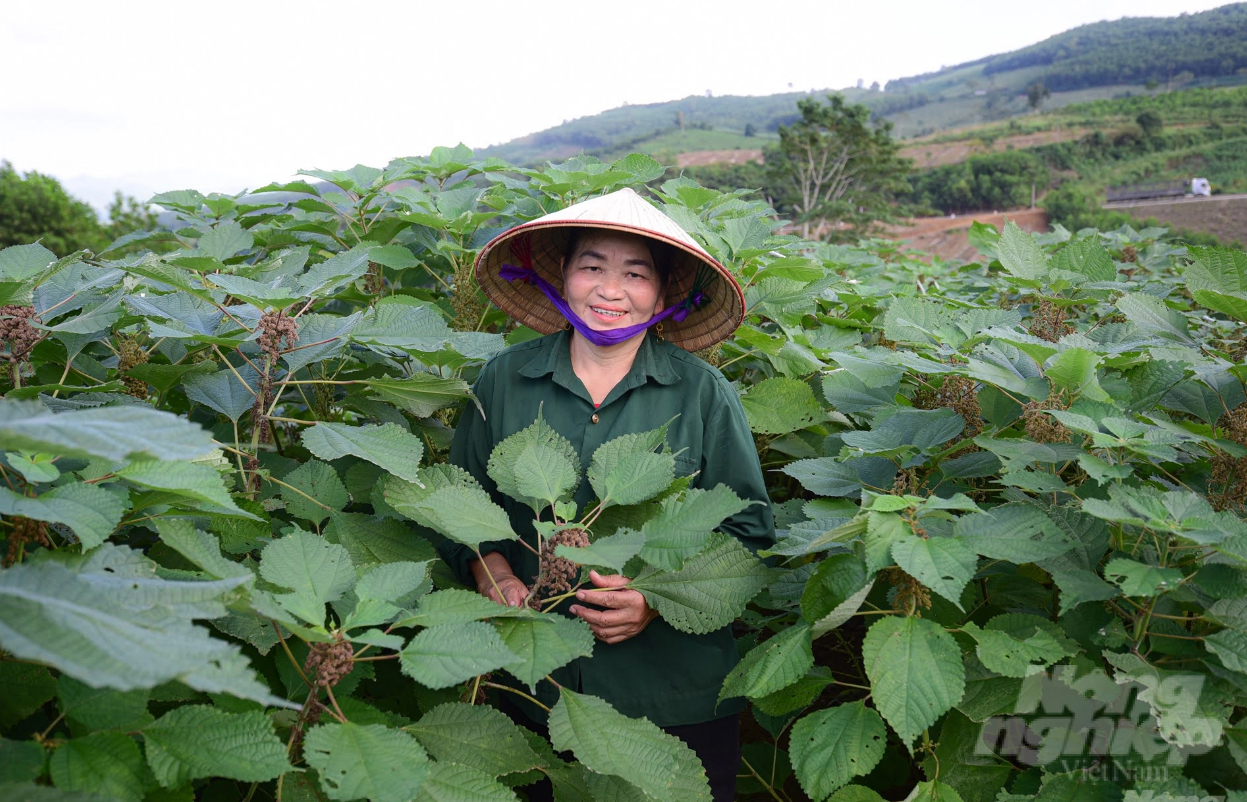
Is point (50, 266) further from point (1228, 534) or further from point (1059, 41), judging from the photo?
point (1059, 41)

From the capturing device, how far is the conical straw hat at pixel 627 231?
1.46 meters

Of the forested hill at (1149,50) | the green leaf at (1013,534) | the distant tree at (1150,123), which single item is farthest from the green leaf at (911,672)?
the forested hill at (1149,50)

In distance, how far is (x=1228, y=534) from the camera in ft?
3.12

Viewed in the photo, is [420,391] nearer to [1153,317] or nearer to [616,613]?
[616,613]

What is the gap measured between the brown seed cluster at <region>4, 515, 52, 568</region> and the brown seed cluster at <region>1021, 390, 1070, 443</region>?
135cm

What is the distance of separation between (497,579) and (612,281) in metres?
0.59

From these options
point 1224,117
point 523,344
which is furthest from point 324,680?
point 1224,117

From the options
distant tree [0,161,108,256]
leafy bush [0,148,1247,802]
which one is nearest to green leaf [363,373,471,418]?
leafy bush [0,148,1247,802]

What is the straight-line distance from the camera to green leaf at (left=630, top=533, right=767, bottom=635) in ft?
3.86

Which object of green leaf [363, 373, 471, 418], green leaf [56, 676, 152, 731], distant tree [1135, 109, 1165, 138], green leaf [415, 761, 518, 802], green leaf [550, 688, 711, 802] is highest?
distant tree [1135, 109, 1165, 138]

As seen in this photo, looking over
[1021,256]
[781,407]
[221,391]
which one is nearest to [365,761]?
[221,391]

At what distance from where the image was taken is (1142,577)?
3.16 feet

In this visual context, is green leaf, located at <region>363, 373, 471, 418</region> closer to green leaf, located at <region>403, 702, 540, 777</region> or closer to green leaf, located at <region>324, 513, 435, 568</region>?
green leaf, located at <region>324, 513, 435, 568</region>

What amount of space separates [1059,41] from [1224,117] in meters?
94.3
